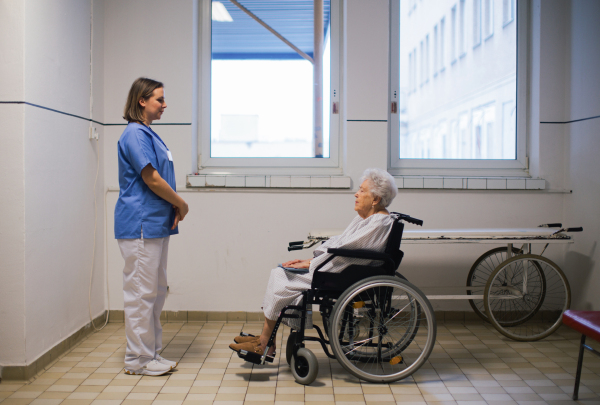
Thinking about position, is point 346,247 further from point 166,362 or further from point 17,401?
point 17,401

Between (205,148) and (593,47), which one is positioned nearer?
(593,47)

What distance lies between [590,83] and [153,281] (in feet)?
9.94

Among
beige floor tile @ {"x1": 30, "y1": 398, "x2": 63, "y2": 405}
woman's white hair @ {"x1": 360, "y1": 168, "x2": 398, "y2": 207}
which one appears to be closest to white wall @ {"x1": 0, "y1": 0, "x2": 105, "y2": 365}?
beige floor tile @ {"x1": 30, "y1": 398, "x2": 63, "y2": 405}

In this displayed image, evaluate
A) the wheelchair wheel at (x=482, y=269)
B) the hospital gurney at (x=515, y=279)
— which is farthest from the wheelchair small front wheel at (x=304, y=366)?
the wheelchair wheel at (x=482, y=269)

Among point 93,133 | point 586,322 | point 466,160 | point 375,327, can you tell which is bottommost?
point 375,327

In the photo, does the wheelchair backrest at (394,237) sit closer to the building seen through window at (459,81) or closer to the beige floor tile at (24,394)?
the building seen through window at (459,81)

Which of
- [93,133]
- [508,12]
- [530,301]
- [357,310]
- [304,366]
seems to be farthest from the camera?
[508,12]

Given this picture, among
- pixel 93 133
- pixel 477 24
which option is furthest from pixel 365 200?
pixel 477 24

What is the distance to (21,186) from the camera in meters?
2.37

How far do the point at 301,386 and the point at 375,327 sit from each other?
18.1 inches

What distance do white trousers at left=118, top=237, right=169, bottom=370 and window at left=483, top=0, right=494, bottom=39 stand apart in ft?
9.46

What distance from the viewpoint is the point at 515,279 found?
350 centimetres

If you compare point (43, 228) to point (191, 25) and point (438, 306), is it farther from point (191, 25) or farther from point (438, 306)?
point (438, 306)

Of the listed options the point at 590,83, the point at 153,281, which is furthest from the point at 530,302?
the point at 153,281
